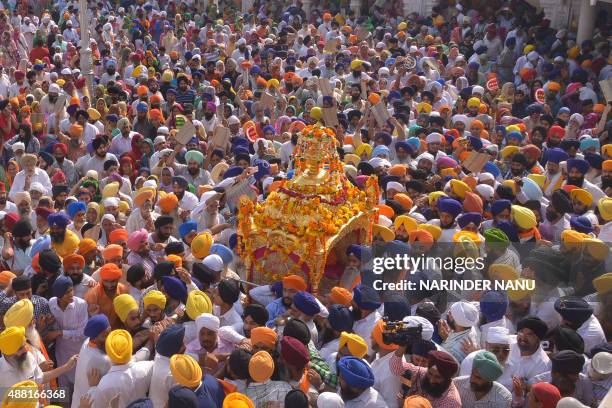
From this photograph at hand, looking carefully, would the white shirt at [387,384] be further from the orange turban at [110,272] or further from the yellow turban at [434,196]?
the yellow turban at [434,196]

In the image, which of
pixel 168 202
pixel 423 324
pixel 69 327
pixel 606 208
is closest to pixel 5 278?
pixel 69 327

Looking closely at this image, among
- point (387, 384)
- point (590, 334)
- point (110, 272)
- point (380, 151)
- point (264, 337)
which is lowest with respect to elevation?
point (387, 384)

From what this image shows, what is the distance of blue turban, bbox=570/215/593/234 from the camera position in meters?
7.67

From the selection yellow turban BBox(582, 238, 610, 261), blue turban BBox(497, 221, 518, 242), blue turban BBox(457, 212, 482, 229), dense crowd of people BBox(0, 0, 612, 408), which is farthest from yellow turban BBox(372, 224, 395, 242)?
yellow turban BBox(582, 238, 610, 261)

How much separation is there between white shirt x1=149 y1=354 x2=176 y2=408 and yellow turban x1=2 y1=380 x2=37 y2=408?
2.25ft

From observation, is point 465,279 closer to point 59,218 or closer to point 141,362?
point 141,362

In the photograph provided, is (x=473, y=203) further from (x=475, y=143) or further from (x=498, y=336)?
(x=498, y=336)

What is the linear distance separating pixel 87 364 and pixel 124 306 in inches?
20.2

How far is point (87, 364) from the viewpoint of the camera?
528 cm

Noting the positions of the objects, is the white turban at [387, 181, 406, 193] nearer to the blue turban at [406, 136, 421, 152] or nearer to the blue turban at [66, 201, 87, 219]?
the blue turban at [406, 136, 421, 152]

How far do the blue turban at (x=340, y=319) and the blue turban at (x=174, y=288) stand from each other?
3.53 feet

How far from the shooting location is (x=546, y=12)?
58.2 ft

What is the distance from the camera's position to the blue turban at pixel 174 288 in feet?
20.1

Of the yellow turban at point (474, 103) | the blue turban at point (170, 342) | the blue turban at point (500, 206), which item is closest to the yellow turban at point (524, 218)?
the blue turban at point (500, 206)
